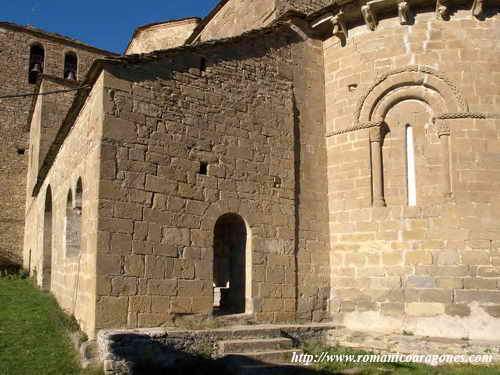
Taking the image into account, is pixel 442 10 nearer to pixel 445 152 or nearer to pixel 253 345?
pixel 445 152

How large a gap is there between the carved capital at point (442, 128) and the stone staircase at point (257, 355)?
429 centimetres

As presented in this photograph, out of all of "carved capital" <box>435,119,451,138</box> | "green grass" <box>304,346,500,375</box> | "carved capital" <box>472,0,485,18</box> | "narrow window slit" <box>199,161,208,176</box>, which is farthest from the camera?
"carved capital" <box>472,0,485,18</box>

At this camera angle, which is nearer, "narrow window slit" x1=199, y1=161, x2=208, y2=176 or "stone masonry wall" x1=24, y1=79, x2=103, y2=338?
"stone masonry wall" x1=24, y1=79, x2=103, y2=338

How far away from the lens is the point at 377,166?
364 inches

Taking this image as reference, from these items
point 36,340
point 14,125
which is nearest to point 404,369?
point 36,340

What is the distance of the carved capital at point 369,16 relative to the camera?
30.9 feet

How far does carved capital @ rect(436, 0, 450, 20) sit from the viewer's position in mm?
9156

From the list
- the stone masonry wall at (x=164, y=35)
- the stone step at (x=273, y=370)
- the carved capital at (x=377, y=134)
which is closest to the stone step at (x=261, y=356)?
the stone step at (x=273, y=370)

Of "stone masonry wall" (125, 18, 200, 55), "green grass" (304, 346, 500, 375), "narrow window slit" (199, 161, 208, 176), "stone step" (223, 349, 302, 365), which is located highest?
"stone masonry wall" (125, 18, 200, 55)

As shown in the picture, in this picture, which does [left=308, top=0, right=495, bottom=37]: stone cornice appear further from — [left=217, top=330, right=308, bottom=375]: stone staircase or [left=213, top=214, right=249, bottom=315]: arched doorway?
[left=217, top=330, right=308, bottom=375]: stone staircase

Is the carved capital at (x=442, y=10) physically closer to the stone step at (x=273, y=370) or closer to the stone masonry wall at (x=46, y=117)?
the stone step at (x=273, y=370)

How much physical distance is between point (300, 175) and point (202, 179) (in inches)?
86.0

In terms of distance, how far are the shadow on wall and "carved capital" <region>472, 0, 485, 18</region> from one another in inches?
261

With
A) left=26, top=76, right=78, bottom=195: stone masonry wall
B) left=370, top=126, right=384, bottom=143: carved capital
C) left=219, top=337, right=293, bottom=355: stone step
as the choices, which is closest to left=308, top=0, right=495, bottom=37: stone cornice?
left=370, top=126, right=384, bottom=143: carved capital
